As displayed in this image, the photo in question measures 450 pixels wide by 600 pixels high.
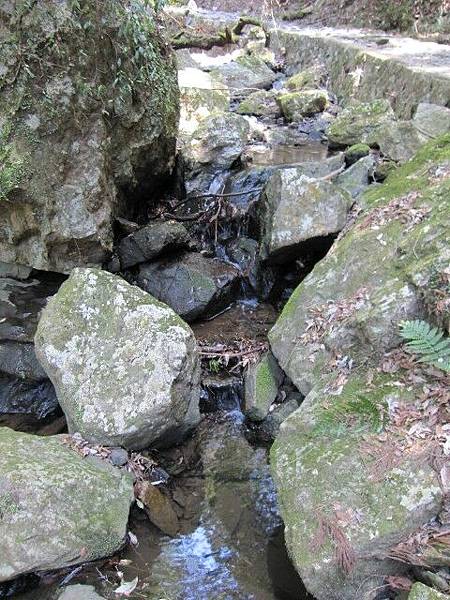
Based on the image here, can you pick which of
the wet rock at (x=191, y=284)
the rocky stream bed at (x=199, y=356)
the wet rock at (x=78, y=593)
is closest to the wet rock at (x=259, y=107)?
the rocky stream bed at (x=199, y=356)

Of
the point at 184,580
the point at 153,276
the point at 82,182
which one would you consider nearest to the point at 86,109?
the point at 82,182

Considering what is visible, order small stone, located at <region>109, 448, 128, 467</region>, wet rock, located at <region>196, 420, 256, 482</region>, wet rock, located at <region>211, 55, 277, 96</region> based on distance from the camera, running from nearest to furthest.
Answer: small stone, located at <region>109, 448, 128, 467</region>, wet rock, located at <region>196, 420, 256, 482</region>, wet rock, located at <region>211, 55, 277, 96</region>

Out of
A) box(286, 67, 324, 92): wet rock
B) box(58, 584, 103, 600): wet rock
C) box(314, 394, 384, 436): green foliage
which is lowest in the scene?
box(58, 584, 103, 600): wet rock

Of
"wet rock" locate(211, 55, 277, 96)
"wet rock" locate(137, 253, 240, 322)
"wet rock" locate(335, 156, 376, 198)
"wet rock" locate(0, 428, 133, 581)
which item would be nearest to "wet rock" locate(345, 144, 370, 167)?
"wet rock" locate(335, 156, 376, 198)

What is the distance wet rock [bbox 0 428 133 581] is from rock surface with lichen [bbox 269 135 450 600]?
54.3 inches

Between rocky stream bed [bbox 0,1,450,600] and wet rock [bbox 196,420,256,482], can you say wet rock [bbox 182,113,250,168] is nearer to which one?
rocky stream bed [bbox 0,1,450,600]

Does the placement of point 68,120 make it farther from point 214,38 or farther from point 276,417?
point 214,38

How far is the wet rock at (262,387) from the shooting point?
5.34 metres

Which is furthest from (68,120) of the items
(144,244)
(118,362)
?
(118,362)

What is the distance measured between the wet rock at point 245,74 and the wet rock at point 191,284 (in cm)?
978

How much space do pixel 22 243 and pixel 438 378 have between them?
16.2ft

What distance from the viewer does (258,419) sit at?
5332 mm

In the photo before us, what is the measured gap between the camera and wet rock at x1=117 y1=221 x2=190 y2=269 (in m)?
7.18

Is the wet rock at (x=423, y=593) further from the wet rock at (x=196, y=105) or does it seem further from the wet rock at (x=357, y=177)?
the wet rock at (x=196, y=105)
